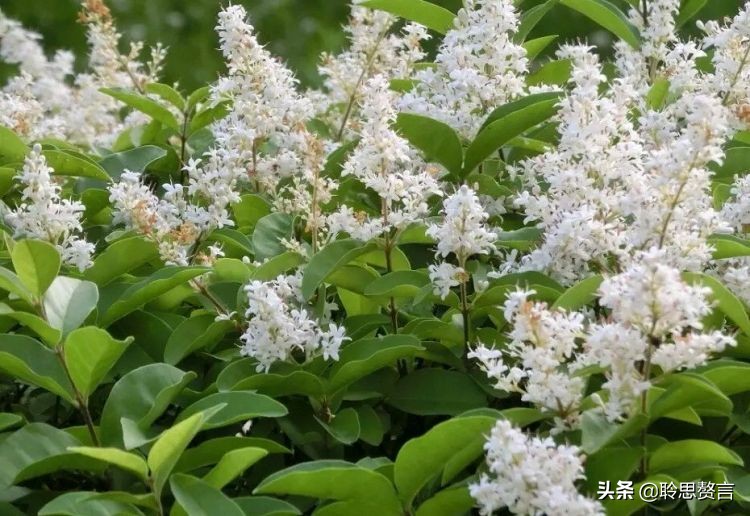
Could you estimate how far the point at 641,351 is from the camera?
1.65 metres

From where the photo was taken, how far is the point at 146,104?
2.89 m

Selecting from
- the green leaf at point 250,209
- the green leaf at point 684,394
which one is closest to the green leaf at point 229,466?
the green leaf at point 684,394

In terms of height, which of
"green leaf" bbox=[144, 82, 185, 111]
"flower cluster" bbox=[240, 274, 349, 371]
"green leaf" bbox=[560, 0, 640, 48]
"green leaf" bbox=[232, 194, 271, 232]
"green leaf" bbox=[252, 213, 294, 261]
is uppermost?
"green leaf" bbox=[560, 0, 640, 48]

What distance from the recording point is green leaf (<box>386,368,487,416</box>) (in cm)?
202

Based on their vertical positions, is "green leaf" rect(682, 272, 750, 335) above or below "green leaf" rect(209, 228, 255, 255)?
below

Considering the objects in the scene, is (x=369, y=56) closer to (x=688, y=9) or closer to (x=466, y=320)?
(x=688, y=9)

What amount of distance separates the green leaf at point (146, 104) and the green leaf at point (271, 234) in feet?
1.92

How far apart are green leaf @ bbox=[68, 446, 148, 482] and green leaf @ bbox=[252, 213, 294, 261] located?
2.32 ft

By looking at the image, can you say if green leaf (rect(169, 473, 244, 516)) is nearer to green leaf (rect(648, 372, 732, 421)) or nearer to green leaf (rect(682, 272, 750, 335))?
green leaf (rect(648, 372, 732, 421))

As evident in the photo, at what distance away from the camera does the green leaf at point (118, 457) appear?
1.64 metres

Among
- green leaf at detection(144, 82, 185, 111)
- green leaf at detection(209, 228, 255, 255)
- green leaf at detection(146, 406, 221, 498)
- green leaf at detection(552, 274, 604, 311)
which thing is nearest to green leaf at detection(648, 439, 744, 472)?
green leaf at detection(552, 274, 604, 311)

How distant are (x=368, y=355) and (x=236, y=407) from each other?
0.26 meters

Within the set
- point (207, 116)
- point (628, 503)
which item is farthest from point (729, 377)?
point (207, 116)

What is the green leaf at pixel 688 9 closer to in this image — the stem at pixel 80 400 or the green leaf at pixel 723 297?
the green leaf at pixel 723 297
